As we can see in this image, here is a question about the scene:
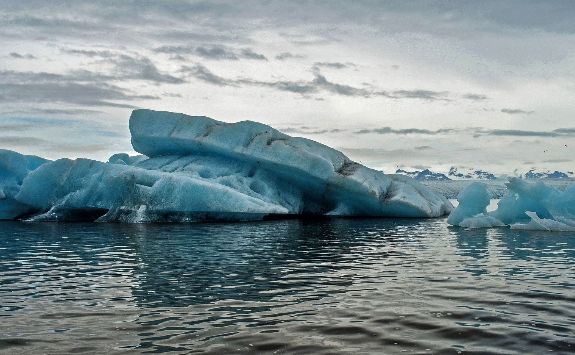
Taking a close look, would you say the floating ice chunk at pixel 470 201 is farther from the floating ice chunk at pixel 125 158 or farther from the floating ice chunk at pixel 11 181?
the floating ice chunk at pixel 11 181

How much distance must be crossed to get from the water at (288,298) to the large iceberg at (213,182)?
9.83 metres

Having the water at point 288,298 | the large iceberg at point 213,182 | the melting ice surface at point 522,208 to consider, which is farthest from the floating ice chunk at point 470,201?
the water at point 288,298

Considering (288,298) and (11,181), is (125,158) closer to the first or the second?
(11,181)

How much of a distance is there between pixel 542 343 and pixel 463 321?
3.38 feet

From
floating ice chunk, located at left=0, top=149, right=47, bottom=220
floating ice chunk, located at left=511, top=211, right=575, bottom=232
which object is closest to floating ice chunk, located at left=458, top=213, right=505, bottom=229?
floating ice chunk, located at left=511, top=211, right=575, bottom=232

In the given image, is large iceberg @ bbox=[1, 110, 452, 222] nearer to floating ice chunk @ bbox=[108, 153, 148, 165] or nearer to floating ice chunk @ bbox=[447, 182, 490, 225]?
floating ice chunk @ bbox=[108, 153, 148, 165]

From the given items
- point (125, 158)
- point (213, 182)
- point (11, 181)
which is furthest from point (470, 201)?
point (11, 181)

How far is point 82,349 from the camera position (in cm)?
533

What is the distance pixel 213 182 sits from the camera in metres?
26.7

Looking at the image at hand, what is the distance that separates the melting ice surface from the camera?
2122cm

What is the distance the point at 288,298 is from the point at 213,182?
19223 millimetres

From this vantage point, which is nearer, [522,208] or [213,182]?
[522,208]

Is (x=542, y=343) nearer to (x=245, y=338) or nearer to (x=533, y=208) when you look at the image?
(x=245, y=338)

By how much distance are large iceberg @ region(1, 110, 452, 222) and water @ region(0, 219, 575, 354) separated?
9.83 meters
